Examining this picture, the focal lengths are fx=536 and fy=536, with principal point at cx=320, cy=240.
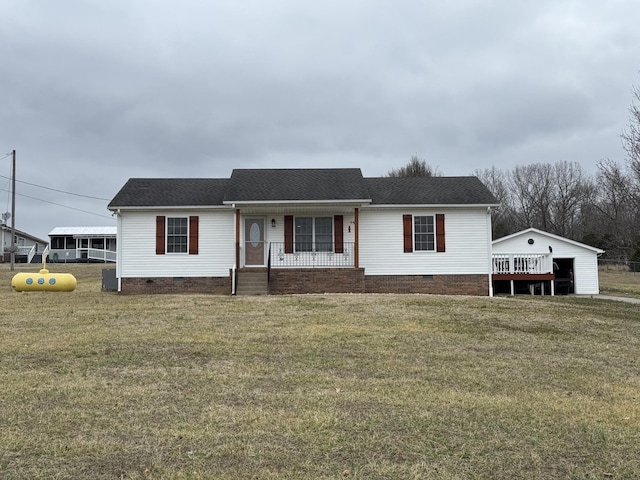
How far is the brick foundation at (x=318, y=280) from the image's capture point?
1747cm

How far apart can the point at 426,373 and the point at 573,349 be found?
310 cm

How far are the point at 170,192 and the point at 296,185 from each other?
4659 mm

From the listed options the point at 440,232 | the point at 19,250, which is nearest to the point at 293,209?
the point at 440,232

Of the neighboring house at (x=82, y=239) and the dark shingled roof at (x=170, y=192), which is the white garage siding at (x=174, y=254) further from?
the neighboring house at (x=82, y=239)

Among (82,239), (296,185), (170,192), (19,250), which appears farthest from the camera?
(82,239)

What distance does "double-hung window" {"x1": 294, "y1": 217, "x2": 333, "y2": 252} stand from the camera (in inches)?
747

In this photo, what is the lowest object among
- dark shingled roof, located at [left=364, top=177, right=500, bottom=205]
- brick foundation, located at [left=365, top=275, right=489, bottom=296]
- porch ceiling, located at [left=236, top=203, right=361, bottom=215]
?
brick foundation, located at [left=365, top=275, right=489, bottom=296]

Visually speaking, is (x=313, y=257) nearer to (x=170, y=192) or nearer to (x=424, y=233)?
(x=424, y=233)

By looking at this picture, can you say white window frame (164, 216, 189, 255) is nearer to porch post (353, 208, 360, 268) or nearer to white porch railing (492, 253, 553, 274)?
porch post (353, 208, 360, 268)

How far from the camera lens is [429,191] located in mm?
19688

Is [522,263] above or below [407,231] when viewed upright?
below

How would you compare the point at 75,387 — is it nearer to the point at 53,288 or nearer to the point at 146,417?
the point at 146,417

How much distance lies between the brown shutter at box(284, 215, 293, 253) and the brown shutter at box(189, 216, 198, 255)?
10.3 ft

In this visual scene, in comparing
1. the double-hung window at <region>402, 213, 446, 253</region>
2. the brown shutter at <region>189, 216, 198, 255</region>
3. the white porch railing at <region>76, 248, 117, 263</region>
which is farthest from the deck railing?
the white porch railing at <region>76, 248, 117, 263</region>
